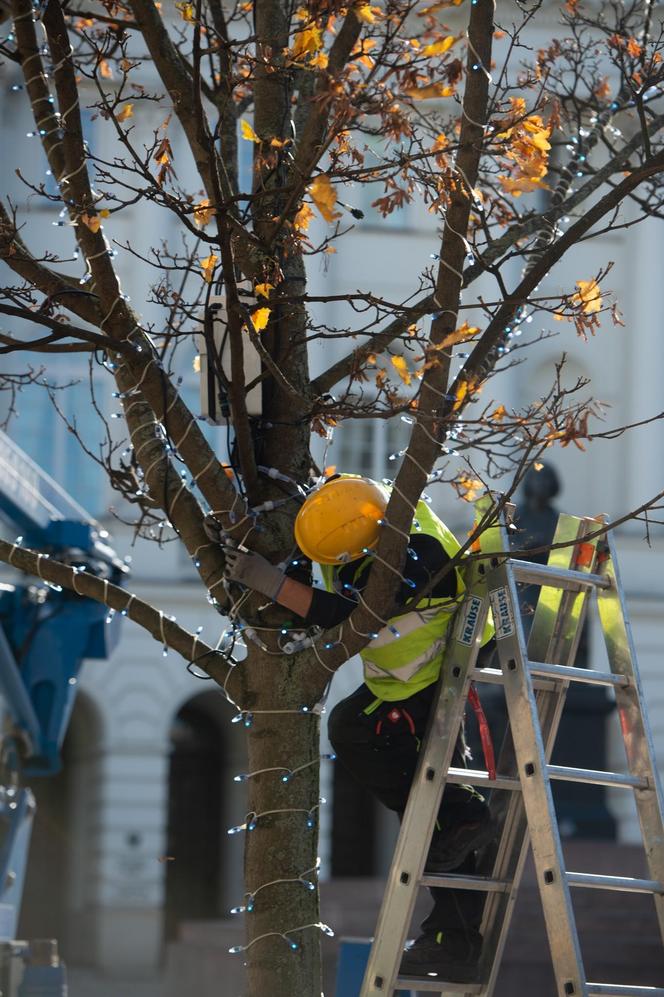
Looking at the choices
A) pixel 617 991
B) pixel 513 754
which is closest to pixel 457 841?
pixel 513 754

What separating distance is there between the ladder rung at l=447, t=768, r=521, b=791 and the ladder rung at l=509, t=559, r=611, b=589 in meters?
0.61

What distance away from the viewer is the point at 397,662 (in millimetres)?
5500

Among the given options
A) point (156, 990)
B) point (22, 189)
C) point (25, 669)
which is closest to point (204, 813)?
point (156, 990)

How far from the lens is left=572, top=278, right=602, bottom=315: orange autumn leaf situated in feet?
17.9

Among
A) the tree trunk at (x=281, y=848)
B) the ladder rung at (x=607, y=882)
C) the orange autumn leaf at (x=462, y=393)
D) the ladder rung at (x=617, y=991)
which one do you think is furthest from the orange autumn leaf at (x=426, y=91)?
the ladder rung at (x=617, y=991)

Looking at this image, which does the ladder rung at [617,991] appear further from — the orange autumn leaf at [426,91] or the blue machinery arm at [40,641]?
the blue machinery arm at [40,641]

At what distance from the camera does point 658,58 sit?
6453mm

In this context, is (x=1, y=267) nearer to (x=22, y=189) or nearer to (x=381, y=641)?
(x=22, y=189)

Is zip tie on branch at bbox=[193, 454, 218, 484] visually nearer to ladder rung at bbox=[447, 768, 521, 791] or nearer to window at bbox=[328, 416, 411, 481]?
ladder rung at bbox=[447, 768, 521, 791]

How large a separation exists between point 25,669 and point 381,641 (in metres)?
4.52

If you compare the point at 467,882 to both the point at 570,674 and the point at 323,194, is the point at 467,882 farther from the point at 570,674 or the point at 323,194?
the point at 323,194

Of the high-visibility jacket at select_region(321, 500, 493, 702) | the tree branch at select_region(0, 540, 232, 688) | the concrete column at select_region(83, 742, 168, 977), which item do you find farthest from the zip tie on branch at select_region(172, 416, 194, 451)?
the concrete column at select_region(83, 742, 168, 977)

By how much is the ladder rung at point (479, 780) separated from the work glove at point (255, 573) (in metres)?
0.74

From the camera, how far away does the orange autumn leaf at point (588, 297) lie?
17.9ft
